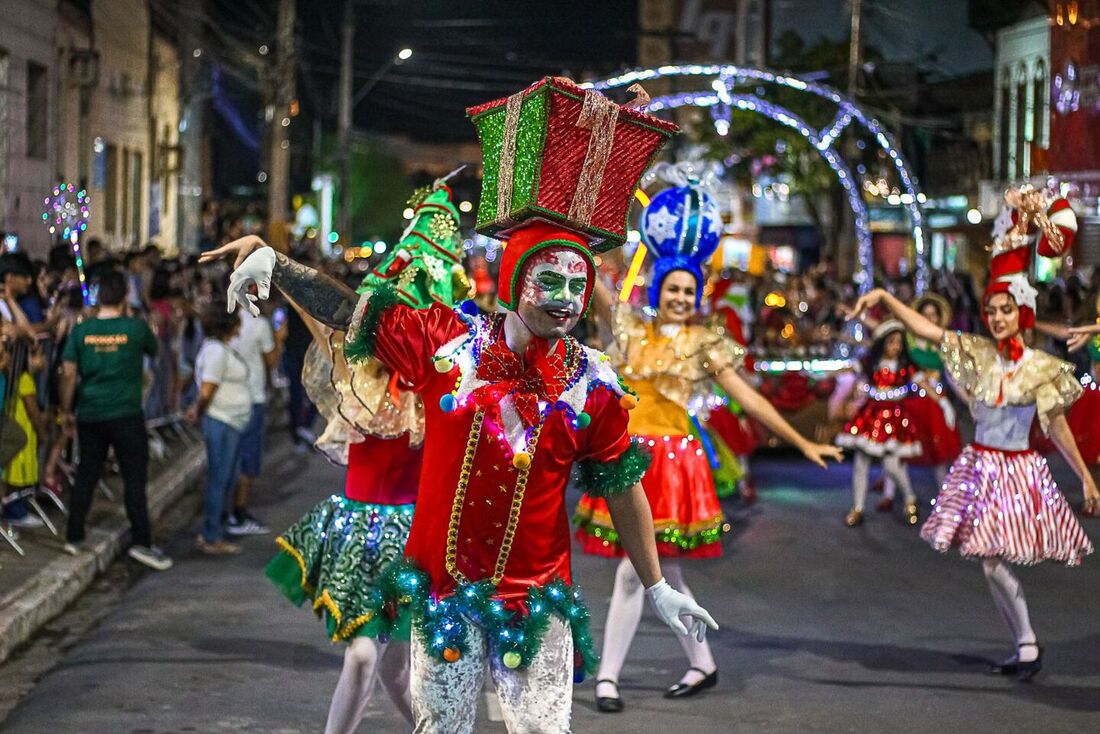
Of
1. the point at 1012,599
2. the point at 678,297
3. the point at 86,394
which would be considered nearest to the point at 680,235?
the point at 678,297

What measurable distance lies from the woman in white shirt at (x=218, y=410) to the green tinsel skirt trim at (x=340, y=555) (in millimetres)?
5253

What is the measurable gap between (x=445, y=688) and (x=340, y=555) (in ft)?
5.66

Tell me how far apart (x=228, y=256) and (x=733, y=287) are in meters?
13.2

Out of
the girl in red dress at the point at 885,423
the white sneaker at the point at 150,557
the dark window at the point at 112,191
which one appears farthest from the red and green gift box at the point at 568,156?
the dark window at the point at 112,191

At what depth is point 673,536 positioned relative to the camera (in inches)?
312

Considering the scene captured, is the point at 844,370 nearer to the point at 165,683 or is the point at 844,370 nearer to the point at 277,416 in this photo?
the point at 277,416

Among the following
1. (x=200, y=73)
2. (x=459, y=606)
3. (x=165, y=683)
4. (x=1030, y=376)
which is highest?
(x=200, y=73)

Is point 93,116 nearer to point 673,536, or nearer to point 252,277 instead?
point 673,536

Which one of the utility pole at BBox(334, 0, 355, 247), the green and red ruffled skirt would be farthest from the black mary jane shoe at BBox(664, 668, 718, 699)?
the utility pole at BBox(334, 0, 355, 247)

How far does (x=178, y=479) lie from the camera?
49.1ft

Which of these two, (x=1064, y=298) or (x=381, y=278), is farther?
(x=1064, y=298)

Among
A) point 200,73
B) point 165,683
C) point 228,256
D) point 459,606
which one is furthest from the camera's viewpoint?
point 200,73

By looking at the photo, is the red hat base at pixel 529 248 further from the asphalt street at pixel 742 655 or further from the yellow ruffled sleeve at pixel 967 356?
the yellow ruffled sleeve at pixel 967 356

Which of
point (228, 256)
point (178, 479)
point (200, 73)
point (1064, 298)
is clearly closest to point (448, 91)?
point (200, 73)
